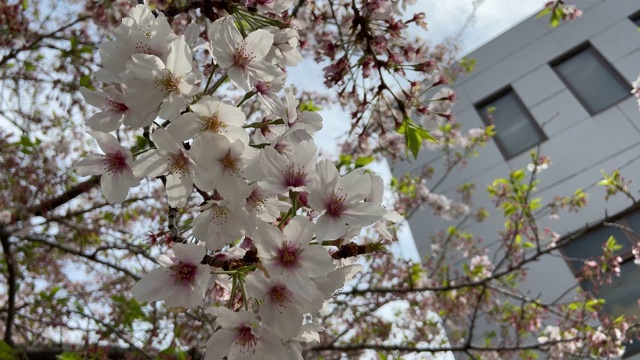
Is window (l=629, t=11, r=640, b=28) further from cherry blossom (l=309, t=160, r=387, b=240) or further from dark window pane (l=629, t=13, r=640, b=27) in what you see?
cherry blossom (l=309, t=160, r=387, b=240)

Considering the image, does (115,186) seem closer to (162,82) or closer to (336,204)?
(162,82)

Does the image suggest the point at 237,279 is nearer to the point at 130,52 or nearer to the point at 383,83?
the point at 130,52

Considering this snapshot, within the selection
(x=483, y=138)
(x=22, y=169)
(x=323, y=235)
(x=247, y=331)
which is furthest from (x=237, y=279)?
(x=483, y=138)

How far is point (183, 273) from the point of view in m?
0.98

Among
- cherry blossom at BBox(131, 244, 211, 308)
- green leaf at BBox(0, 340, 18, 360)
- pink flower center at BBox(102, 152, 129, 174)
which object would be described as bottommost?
cherry blossom at BBox(131, 244, 211, 308)

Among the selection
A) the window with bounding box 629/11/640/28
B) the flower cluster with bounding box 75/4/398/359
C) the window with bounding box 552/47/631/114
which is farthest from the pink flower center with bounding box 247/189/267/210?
the window with bounding box 629/11/640/28

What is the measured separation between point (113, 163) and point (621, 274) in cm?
713

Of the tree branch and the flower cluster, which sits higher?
the tree branch

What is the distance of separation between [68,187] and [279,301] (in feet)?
11.3

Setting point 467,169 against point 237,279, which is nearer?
point 237,279

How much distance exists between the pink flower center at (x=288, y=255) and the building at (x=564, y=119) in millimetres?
6557

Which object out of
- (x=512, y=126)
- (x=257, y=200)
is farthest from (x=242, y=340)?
(x=512, y=126)

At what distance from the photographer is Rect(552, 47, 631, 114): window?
Answer: 24.8 ft

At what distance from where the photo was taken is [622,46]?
25.3 feet
